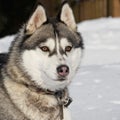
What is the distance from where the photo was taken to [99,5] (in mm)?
14320

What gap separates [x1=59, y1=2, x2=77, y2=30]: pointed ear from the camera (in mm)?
5461

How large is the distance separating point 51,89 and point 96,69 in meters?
3.99

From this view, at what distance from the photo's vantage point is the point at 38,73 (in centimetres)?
523

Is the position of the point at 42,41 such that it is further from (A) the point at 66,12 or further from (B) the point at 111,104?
(B) the point at 111,104

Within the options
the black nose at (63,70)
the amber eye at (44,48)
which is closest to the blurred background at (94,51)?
the amber eye at (44,48)

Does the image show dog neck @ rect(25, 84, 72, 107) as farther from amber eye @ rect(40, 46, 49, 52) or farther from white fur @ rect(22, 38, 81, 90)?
amber eye @ rect(40, 46, 49, 52)

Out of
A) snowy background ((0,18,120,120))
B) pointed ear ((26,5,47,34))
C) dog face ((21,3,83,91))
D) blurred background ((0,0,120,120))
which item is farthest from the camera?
blurred background ((0,0,120,120))

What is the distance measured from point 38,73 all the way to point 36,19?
506mm

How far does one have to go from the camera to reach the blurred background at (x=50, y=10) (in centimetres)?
1407

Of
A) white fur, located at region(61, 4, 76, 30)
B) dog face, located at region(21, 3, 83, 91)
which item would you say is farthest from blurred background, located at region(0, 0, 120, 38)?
dog face, located at region(21, 3, 83, 91)

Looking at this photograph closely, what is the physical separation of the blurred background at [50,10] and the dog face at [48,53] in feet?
27.6

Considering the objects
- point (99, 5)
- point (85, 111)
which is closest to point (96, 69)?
point (85, 111)

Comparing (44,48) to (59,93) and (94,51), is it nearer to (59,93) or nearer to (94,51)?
(59,93)

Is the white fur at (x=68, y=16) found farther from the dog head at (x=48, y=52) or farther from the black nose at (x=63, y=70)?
the black nose at (x=63, y=70)
